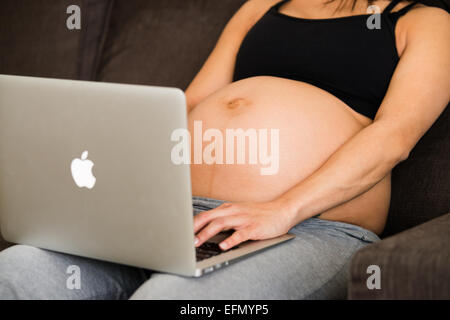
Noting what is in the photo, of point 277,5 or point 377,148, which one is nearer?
point 377,148

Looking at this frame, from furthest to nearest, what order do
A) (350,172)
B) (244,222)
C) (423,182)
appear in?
(423,182)
(350,172)
(244,222)

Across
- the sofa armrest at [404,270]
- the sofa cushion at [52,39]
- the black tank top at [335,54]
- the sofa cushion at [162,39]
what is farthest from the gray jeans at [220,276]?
the sofa cushion at [52,39]

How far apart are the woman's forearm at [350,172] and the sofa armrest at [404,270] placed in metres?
0.25

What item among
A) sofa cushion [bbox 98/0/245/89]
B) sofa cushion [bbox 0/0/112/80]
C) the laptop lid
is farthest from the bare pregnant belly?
sofa cushion [bbox 0/0/112/80]

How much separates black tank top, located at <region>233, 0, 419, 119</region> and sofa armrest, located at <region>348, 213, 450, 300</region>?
51cm

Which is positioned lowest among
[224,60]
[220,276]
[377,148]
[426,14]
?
[220,276]

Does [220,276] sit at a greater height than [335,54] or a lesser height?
lesser

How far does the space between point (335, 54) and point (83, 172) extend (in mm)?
661

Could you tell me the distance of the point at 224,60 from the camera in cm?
140

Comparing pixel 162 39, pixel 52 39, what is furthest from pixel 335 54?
pixel 52 39

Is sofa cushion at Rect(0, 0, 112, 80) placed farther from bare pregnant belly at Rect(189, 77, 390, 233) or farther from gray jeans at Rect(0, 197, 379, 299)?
gray jeans at Rect(0, 197, 379, 299)

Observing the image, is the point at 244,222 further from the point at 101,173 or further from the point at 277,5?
the point at 277,5
